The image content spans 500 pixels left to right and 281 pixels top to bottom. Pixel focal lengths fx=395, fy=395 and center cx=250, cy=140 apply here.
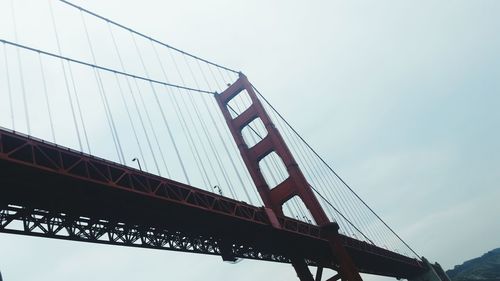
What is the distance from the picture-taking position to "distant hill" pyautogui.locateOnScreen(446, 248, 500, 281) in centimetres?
9669

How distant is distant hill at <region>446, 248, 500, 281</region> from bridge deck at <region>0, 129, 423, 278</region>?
94558mm

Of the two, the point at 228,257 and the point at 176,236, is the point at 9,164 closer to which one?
the point at 176,236

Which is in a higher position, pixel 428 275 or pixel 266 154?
pixel 266 154

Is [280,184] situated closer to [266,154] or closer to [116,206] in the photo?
[266,154]

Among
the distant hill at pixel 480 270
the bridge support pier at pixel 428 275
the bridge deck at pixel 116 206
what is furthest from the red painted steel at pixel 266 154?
the distant hill at pixel 480 270

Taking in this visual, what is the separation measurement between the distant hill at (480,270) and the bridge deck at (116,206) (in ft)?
310

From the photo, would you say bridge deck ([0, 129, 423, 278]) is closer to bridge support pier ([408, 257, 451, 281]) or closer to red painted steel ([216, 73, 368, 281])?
red painted steel ([216, 73, 368, 281])

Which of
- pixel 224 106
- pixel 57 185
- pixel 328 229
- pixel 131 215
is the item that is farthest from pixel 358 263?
pixel 57 185

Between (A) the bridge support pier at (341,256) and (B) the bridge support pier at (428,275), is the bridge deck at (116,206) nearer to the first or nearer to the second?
(A) the bridge support pier at (341,256)

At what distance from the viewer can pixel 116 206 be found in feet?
47.3

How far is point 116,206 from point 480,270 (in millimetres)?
119353

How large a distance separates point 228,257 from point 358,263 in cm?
2113

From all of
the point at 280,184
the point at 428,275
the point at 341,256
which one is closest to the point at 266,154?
the point at 280,184

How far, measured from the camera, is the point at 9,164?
34.1 ft
